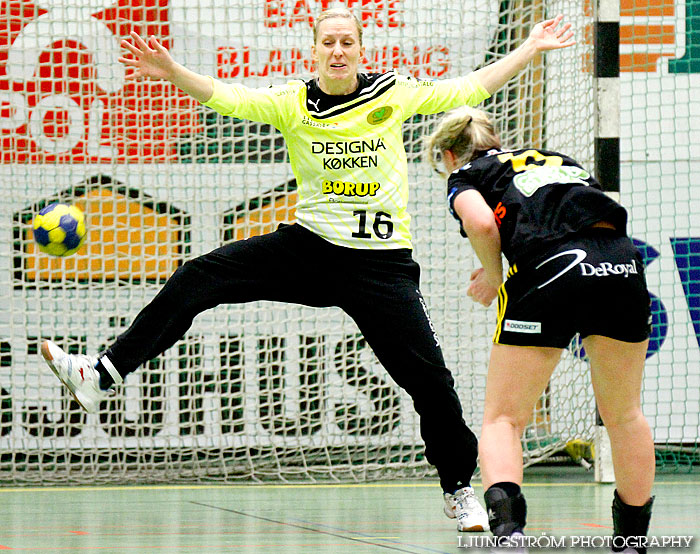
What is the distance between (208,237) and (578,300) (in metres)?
4.06

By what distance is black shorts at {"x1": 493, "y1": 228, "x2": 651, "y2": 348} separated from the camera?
3393 mm

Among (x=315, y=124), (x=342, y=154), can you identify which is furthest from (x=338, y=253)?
(x=315, y=124)

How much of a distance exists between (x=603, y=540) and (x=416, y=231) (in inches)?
134

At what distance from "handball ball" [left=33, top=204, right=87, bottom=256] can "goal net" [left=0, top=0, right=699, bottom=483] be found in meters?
1.75

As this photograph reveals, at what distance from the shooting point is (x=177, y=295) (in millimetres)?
4461

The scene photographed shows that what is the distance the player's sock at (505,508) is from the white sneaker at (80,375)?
1.81 meters

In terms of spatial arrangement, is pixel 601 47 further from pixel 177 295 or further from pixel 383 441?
pixel 177 295

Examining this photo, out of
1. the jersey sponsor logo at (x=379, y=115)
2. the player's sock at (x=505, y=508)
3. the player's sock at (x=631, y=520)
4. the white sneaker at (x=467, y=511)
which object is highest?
the jersey sponsor logo at (x=379, y=115)

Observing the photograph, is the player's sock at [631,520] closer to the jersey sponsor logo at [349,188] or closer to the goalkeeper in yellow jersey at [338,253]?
the goalkeeper in yellow jersey at [338,253]

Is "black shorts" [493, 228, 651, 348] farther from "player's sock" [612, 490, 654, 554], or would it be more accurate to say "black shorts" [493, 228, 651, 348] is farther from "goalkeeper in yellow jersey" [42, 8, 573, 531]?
"goalkeeper in yellow jersey" [42, 8, 573, 531]

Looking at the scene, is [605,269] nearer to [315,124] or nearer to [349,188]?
[349,188]

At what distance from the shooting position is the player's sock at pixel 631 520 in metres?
3.60

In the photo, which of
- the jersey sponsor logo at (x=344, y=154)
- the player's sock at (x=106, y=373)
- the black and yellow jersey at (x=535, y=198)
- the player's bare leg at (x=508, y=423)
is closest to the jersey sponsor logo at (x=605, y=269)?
the black and yellow jersey at (x=535, y=198)

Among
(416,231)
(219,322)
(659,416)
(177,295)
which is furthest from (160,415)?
(659,416)
